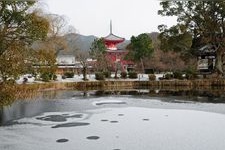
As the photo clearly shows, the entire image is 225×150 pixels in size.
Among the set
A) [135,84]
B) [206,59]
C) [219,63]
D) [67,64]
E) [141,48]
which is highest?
[141,48]

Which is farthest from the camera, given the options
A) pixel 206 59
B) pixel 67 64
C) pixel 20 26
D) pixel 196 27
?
pixel 67 64

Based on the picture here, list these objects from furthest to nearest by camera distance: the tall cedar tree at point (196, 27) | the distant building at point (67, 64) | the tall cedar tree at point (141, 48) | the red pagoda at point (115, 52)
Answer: the distant building at point (67, 64), the red pagoda at point (115, 52), the tall cedar tree at point (141, 48), the tall cedar tree at point (196, 27)

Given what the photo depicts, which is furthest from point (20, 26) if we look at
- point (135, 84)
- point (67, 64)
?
point (67, 64)

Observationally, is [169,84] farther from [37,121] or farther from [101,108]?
[37,121]

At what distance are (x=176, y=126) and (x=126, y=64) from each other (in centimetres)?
3572

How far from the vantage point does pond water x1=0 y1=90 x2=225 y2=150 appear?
23.5 feet

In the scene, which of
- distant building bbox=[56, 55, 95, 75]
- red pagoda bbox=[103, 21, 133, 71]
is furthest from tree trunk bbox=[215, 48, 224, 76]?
distant building bbox=[56, 55, 95, 75]

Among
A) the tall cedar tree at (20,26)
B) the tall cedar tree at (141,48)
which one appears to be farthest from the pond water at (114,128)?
the tall cedar tree at (141,48)

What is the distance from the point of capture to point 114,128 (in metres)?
8.92

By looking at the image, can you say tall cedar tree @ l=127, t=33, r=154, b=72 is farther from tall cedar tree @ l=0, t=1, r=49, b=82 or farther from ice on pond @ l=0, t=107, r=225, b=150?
ice on pond @ l=0, t=107, r=225, b=150

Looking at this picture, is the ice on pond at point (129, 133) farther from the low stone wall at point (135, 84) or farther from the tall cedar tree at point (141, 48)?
the tall cedar tree at point (141, 48)

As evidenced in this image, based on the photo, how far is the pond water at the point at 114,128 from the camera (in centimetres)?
716

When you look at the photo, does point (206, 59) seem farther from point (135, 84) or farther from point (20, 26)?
point (20, 26)

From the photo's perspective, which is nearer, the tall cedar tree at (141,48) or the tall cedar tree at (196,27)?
the tall cedar tree at (196,27)
